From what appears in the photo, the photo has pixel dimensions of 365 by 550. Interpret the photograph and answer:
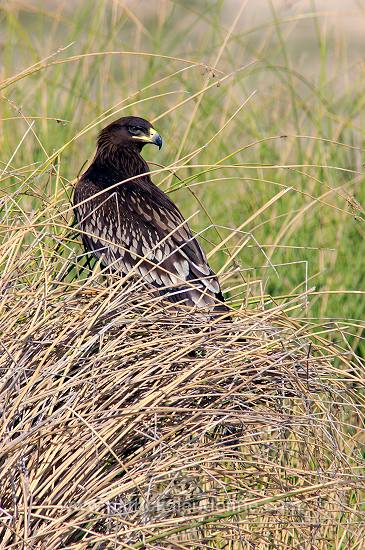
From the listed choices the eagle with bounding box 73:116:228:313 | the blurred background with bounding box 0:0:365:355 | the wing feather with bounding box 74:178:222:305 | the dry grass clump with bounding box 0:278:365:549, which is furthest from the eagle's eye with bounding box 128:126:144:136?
the dry grass clump with bounding box 0:278:365:549

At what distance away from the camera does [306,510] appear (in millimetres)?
2631

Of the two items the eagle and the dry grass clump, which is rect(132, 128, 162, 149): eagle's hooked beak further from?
the dry grass clump

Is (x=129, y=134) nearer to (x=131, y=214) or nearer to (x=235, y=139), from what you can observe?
(x=131, y=214)

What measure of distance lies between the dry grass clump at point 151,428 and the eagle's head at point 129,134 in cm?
179

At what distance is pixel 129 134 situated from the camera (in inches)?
190

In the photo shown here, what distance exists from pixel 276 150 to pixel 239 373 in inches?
131

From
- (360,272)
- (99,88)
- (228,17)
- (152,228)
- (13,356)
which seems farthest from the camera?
(228,17)

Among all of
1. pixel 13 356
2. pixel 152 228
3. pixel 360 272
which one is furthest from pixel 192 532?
pixel 360 272

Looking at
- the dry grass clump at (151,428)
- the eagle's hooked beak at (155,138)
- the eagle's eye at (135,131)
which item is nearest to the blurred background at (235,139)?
the eagle's hooked beak at (155,138)

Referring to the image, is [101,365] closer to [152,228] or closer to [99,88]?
[152,228]

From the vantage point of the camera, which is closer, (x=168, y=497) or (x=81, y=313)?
(x=168, y=497)

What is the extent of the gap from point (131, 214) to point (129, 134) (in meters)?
0.49

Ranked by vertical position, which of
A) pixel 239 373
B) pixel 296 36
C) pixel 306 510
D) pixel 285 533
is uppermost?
pixel 239 373

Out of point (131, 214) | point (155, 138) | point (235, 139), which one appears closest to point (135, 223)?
point (131, 214)
